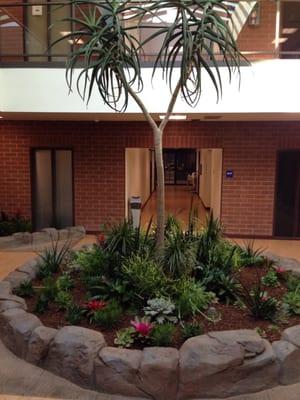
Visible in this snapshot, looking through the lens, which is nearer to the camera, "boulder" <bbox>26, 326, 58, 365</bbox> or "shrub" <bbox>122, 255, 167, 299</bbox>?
"boulder" <bbox>26, 326, 58, 365</bbox>

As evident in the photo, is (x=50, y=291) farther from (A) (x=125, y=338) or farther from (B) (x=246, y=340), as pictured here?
(B) (x=246, y=340)

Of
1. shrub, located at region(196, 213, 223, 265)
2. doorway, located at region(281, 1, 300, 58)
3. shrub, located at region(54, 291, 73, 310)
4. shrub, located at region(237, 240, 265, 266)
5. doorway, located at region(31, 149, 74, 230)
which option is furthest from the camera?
doorway, located at region(31, 149, 74, 230)

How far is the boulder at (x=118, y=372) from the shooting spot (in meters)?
2.63

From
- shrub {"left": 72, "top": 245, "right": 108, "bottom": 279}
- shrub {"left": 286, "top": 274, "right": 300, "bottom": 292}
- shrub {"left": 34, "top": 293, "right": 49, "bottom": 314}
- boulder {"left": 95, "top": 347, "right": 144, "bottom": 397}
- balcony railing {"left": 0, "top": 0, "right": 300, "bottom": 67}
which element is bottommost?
boulder {"left": 95, "top": 347, "right": 144, "bottom": 397}

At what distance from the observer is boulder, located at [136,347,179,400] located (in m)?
2.58

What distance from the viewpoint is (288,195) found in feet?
25.0

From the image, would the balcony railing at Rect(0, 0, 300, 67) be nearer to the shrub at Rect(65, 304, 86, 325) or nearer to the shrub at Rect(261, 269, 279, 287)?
the shrub at Rect(261, 269, 279, 287)

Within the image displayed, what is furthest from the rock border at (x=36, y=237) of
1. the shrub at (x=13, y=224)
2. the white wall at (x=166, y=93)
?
the white wall at (x=166, y=93)

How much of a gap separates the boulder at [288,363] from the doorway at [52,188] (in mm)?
6115

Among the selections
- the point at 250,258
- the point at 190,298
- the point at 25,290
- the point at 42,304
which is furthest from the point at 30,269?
the point at 250,258

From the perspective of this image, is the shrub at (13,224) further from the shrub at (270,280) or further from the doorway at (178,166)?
the doorway at (178,166)

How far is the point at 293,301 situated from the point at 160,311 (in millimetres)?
1430

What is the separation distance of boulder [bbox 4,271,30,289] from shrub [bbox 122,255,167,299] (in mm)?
1375

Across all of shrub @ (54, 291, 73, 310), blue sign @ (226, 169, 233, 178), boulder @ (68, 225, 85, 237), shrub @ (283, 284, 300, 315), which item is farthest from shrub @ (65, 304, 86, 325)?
blue sign @ (226, 169, 233, 178)
